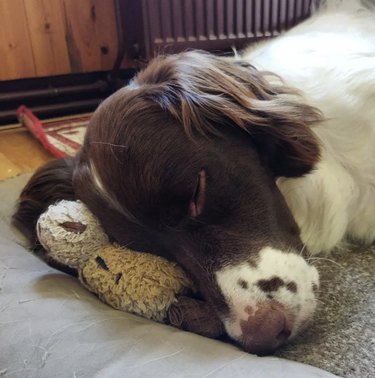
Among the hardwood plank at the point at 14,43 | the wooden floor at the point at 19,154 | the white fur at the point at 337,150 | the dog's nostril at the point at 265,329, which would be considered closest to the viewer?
the dog's nostril at the point at 265,329

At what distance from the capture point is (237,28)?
8.79 feet

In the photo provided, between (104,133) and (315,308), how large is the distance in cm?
50

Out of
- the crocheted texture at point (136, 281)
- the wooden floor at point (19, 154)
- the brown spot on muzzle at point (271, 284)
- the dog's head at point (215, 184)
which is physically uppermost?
the dog's head at point (215, 184)

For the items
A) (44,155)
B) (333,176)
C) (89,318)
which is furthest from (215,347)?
(44,155)

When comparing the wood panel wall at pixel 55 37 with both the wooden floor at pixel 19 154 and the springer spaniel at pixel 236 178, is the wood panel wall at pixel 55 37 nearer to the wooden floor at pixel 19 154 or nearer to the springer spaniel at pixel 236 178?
the wooden floor at pixel 19 154

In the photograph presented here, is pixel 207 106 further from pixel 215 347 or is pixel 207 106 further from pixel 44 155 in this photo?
pixel 44 155

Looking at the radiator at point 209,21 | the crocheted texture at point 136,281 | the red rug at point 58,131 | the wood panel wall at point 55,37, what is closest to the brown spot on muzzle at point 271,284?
the crocheted texture at point 136,281

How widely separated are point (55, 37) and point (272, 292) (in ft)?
7.37

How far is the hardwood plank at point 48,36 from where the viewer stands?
2.74 metres

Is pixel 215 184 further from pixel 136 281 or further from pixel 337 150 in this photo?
pixel 337 150

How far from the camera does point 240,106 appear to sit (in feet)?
3.61

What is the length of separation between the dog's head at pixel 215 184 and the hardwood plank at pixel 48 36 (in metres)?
1.78

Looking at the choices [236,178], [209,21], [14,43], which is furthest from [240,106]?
[14,43]

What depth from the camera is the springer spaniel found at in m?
0.97
